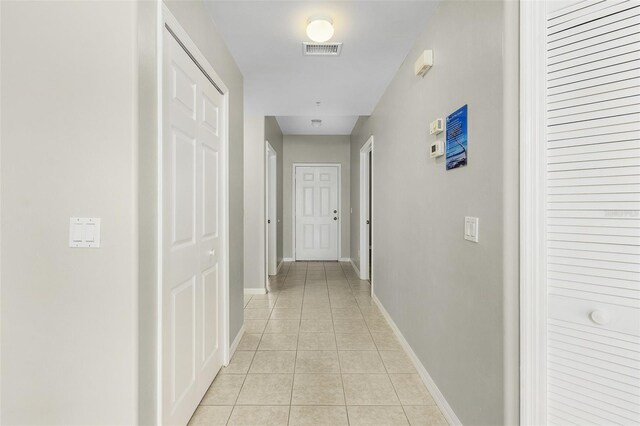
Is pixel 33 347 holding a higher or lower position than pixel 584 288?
lower

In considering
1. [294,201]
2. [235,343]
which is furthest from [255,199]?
[294,201]

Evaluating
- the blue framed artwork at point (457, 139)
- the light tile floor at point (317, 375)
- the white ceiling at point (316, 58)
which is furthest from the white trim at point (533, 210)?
the white ceiling at point (316, 58)

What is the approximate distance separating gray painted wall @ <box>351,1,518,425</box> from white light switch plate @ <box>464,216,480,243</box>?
0.11 ft

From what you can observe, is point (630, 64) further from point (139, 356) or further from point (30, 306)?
point (30, 306)

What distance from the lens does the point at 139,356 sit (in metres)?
1.25

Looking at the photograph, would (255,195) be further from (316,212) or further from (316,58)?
(316,212)

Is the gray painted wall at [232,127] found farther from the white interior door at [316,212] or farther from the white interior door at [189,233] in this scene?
the white interior door at [316,212]

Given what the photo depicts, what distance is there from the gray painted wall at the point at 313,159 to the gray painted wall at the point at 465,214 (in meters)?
3.90

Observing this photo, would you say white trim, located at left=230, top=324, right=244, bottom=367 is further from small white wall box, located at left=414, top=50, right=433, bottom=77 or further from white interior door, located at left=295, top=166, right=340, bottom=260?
white interior door, located at left=295, top=166, right=340, bottom=260

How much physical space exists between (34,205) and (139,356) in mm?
676

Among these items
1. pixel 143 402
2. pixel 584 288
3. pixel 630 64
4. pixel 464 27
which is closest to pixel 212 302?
pixel 143 402

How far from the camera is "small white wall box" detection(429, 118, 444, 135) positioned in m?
1.90

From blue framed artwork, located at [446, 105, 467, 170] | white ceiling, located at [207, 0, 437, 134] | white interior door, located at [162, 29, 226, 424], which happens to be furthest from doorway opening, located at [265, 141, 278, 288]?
blue framed artwork, located at [446, 105, 467, 170]

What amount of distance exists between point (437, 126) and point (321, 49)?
1212 mm
